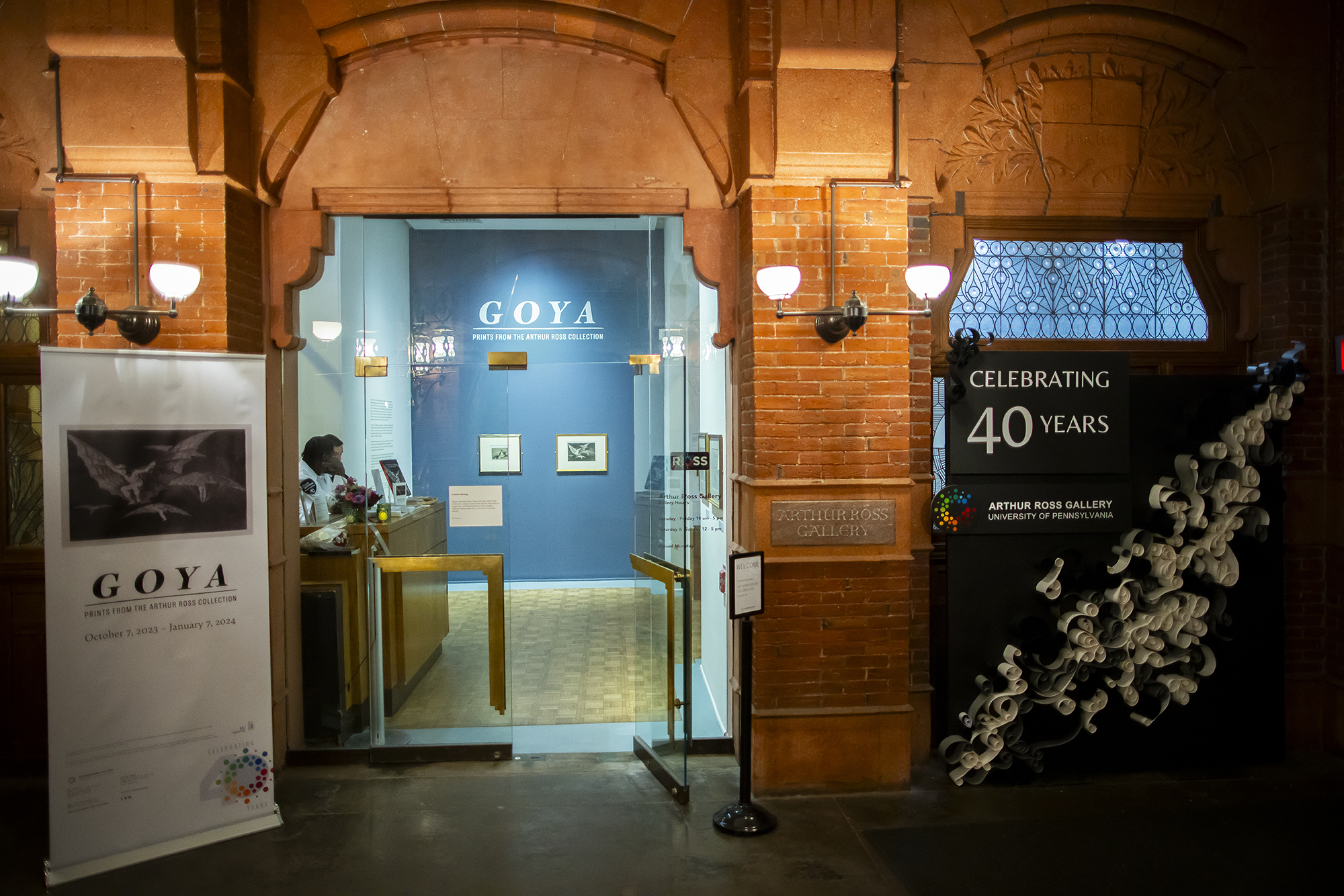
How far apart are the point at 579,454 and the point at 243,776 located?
294cm

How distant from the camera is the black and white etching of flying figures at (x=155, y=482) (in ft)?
10.8

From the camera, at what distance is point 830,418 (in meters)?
4.02

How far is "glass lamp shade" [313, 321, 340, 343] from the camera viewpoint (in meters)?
4.53

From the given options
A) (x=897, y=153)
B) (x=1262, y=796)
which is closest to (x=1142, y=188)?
(x=897, y=153)

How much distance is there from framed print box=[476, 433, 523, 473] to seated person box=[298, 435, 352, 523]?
2.64 ft

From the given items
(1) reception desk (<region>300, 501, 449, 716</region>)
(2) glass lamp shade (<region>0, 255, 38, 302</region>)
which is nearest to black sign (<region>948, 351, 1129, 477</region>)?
(1) reception desk (<region>300, 501, 449, 716</region>)

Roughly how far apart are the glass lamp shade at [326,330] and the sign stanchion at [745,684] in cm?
275

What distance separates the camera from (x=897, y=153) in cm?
404

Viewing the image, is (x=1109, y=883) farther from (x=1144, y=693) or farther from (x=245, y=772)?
(x=245, y=772)

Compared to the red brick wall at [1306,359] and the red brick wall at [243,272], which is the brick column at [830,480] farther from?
the red brick wall at [243,272]

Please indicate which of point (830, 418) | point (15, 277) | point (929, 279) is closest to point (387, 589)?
point (15, 277)

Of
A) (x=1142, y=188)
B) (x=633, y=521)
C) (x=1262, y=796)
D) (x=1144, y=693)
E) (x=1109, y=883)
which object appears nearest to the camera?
(x=1109, y=883)

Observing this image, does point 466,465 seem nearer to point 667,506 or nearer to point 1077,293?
point 667,506

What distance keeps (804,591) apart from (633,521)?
1321 mm
